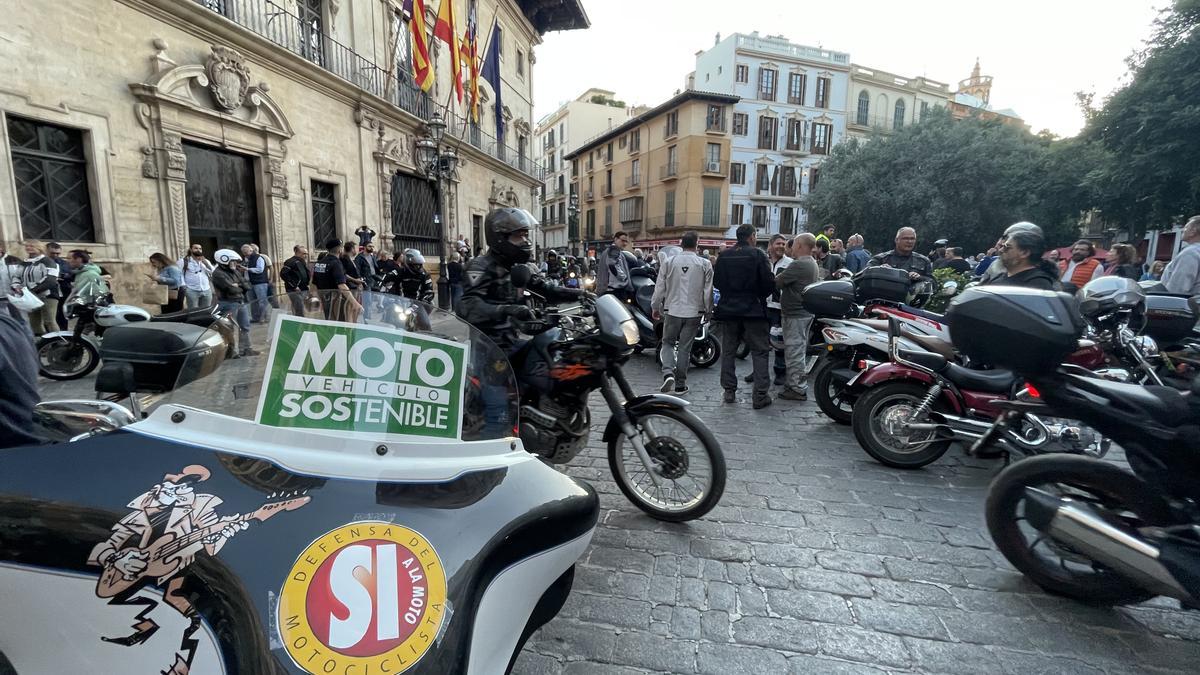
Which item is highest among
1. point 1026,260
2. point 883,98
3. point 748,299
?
point 883,98

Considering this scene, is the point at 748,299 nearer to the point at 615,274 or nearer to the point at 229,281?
the point at 615,274

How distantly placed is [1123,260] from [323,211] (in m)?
16.1

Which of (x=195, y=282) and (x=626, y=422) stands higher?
(x=195, y=282)

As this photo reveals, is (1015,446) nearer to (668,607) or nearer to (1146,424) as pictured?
(1146,424)

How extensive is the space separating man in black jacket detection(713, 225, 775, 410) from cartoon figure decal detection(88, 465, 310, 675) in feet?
15.5

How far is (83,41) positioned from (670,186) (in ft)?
107

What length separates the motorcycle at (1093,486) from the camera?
185cm

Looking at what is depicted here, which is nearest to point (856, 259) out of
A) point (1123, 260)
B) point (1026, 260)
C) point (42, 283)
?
point (1123, 260)

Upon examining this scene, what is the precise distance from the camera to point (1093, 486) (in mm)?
2068

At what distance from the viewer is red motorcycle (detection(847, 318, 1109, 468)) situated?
10.7 ft

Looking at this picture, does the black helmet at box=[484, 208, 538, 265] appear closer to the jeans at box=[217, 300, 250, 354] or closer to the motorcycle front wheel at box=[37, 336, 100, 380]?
the jeans at box=[217, 300, 250, 354]

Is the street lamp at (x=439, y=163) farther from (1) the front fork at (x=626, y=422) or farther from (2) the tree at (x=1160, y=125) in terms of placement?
(2) the tree at (x=1160, y=125)

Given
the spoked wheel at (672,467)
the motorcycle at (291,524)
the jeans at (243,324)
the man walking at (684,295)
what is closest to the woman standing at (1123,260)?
the man walking at (684,295)

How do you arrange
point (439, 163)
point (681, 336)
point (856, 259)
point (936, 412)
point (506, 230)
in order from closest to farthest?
point (506, 230) < point (936, 412) < point (681, 336) < point (856, 259) < point (439, 163)
